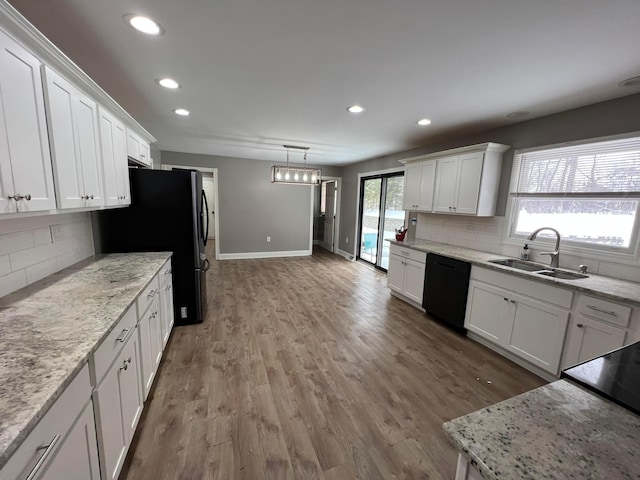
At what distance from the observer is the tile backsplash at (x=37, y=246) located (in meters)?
1.50

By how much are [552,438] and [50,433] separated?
138cm

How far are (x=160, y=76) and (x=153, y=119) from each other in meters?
1.46

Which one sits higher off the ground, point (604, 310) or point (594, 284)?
point (594, 284)

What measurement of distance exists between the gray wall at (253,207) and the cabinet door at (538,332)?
503cm

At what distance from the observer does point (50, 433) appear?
2.64 feet

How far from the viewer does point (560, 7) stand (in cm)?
130

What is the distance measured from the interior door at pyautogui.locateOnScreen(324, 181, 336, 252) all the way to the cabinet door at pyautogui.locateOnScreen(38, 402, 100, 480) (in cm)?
670

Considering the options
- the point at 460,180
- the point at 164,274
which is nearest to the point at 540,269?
the point at 460,180

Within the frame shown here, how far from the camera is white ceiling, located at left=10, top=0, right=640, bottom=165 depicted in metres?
1.38

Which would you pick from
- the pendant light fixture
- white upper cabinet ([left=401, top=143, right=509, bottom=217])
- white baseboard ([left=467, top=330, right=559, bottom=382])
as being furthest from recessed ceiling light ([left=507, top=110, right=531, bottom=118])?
the pendant light fixture

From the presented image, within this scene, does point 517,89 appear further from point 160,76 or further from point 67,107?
point 67,107

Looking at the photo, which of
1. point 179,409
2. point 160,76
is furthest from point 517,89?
point 179,409

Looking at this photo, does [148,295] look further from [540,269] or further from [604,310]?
[540,269]

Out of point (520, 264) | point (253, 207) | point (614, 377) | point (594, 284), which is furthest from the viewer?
point (253, 207)
